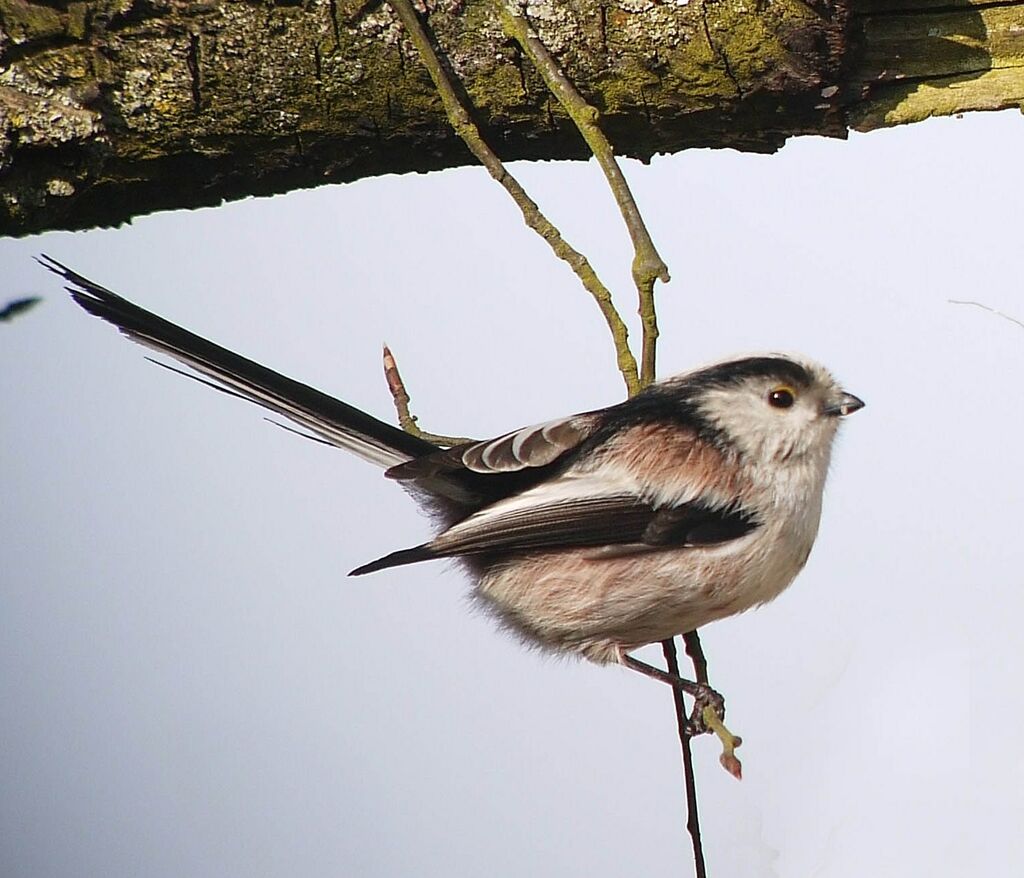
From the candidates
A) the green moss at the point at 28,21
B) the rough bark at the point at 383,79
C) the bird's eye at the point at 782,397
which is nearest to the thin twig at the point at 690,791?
the bird's eye at the point at 782,397

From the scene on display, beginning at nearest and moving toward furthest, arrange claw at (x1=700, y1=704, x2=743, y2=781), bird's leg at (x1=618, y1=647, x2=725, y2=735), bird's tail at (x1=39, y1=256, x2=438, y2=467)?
claw at (x1=700, y1=704, x2=743, y2=781) < bird's leg at (x1=618, y1=647, x2=725, y2=735) < bird's tail at (x1=39, y1=256, x2=438, y2=467)

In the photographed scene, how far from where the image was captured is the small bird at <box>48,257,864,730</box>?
1.45 metres

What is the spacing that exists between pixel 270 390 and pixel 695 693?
0.66 meters

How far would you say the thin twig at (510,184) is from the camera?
140 centimetres

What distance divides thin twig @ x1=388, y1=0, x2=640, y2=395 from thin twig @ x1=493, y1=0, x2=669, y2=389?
0.03 m

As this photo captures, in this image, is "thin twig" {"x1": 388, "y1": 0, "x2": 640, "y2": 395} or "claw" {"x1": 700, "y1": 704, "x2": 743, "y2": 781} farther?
"thin twig" {"x1": 388, "y1": 0, "x2": 640, "y2": 395}

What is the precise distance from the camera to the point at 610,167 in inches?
54.0

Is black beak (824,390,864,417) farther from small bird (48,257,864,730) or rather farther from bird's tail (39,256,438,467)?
bird's tail (39,256,438,467)

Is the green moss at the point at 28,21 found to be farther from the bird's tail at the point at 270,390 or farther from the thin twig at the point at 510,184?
the thin twig at the point at 510,184

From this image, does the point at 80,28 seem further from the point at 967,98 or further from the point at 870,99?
the point at 967,98

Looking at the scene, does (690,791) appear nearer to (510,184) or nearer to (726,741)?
(726,741)

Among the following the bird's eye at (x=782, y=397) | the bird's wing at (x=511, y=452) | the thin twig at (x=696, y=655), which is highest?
the bird's eye at (x=782, y=397)

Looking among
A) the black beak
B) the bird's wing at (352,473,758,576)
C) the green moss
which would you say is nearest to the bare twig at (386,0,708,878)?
the bird's wing at (352,473,758,576)

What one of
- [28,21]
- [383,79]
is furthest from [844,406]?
[28,21]
